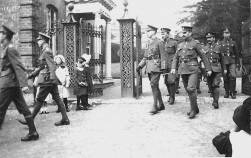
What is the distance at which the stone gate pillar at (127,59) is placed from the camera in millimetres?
9641

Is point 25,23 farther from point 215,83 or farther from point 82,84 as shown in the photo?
point 215,83

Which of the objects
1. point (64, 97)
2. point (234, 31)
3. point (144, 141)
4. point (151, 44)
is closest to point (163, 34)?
point (151, 44)

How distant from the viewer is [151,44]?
7582 mm

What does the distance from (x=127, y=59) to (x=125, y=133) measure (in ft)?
14.2

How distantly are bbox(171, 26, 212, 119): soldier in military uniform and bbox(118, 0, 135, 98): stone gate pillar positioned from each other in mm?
2898

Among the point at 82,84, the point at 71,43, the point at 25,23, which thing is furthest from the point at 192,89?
the point at 25,23

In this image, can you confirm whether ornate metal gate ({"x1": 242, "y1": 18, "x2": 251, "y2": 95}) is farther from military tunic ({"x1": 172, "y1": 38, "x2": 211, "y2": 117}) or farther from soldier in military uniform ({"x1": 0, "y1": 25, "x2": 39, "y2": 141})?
soldier in military uniform ({"x1": 0, "y1": 25, "x2": 39, "y2": 141})

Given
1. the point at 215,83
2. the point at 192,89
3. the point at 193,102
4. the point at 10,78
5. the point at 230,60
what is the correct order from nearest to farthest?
the point at 10,78, the point at 192,89, the point at 193,102, the point at 215,83, the point at 230,60

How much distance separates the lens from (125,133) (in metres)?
5.80

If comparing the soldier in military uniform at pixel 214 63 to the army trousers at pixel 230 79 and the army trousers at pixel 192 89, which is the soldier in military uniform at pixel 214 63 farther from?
the army trousers at pixel 192 89

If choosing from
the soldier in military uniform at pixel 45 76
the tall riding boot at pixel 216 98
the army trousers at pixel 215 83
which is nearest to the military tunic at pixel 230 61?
the army trousers at pixel 215 83

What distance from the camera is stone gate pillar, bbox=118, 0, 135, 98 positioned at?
31.6 ft

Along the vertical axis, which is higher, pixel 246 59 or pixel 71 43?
pixel 71 43

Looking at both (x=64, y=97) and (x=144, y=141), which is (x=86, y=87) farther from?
(x=144, y=141)
